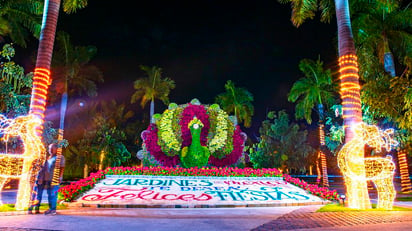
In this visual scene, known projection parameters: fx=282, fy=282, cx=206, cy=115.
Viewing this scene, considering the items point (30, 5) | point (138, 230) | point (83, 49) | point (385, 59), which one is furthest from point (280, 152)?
point (138, 230)

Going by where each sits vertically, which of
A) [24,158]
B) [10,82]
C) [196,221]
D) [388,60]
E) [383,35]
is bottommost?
[196,221]

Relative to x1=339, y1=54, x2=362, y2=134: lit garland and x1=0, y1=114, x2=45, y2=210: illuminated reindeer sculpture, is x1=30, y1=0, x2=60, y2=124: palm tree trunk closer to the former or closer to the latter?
x1=0, y1=114, x2=45, y2=210: illuminated reindeer sculpture

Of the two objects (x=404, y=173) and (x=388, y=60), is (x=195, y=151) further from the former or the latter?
(x=404, y=173)

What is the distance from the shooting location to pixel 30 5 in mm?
14961

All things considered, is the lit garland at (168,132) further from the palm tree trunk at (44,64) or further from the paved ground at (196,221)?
the paved ground at (196,221)

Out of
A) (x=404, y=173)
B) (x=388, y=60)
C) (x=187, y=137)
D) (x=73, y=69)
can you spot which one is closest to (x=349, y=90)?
(x=388, y=60)

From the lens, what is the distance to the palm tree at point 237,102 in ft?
123

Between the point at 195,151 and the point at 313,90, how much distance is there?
12.9 m

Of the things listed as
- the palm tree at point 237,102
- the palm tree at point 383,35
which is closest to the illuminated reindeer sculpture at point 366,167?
the palm tree at point 383,35

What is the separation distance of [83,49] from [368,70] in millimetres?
23792

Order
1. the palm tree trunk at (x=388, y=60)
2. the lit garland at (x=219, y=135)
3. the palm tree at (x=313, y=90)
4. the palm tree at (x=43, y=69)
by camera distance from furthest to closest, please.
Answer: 1. the palm tree at (x=313, y=90)
2. the lit garland at (x=219, y=135)
3. the palm tree trunk at (x=388, y=60)
4. the palm tree at (x=43, y=69)

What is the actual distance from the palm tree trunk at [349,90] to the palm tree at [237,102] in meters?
26.6

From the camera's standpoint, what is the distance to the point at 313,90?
25.5 m

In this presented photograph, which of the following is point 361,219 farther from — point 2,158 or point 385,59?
point 385,59
